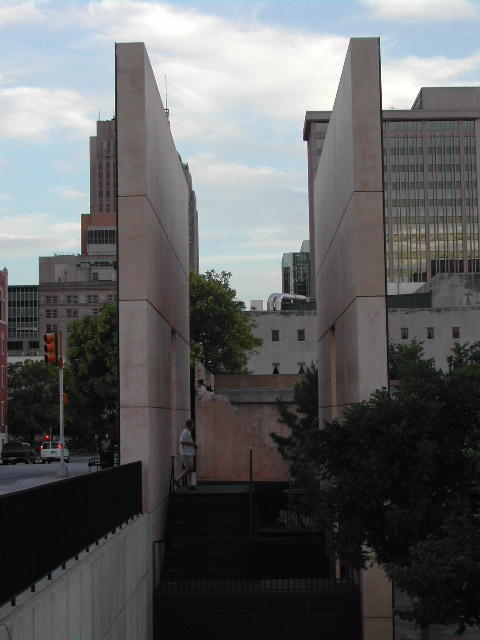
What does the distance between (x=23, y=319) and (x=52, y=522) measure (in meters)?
165

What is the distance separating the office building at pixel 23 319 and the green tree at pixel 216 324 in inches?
4229

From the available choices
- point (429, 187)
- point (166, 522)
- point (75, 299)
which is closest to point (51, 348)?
point (166, 522)

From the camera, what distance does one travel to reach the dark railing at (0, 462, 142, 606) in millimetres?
7438

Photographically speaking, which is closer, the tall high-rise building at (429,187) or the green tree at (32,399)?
the green tree at (32,399)

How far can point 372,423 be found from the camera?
12.1 m

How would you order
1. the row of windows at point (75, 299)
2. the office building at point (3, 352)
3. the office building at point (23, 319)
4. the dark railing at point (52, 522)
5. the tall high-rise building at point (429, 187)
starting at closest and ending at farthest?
the dark railing at point (52, 522), the office building at point (3, 352), the row of windows at point (75, 299), the tall high-rise building at point (429, 187), the office building at point (23, 319)

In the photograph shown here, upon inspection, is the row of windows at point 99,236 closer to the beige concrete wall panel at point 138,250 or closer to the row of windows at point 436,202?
the row of windows at point 436,202

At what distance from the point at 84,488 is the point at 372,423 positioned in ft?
11.6

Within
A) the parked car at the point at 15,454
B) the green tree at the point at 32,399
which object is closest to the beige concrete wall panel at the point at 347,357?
the parked car at the point at 15,454

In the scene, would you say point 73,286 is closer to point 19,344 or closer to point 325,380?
point 19,344

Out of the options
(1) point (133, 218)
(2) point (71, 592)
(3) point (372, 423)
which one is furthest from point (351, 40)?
(2) point (71, 592)

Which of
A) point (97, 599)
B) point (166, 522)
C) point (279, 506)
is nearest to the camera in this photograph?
point (97, 599)

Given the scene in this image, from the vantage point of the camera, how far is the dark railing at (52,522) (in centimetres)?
744

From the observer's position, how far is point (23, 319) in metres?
170
